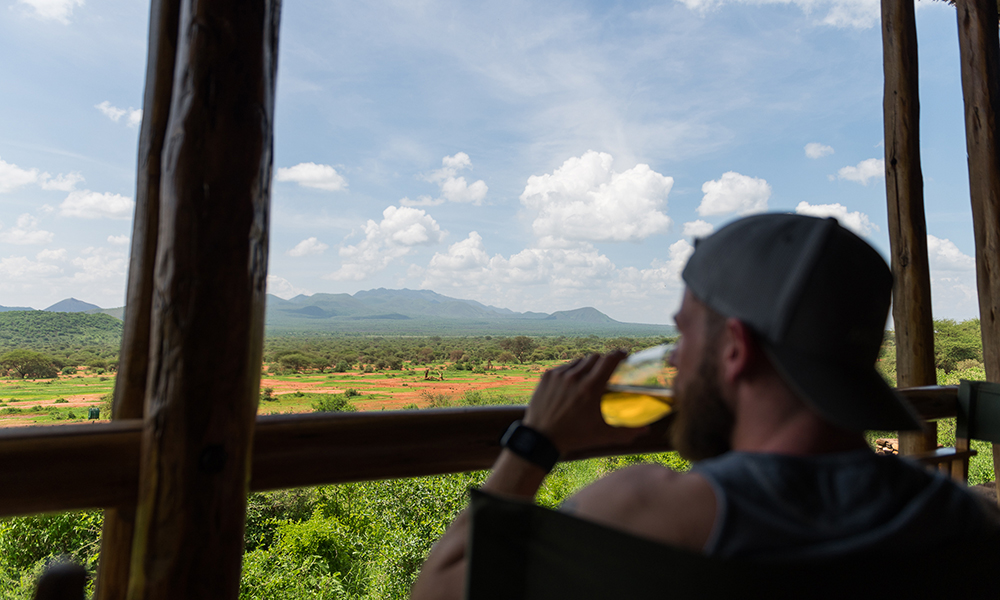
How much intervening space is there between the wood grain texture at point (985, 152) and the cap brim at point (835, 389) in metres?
2.84

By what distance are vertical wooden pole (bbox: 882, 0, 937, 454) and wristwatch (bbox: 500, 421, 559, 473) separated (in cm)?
263

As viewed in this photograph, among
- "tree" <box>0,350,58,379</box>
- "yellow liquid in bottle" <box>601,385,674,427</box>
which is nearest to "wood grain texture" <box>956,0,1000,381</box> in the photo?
"yellow liquid in bottle" <box>601,385,674,427</box>

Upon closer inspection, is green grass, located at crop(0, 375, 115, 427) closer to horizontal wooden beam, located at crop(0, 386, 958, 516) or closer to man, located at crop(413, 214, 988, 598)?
horizontal wooden beam, located at crop(0, 386, 958, 516)

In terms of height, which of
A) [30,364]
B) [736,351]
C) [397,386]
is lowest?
[397,386]

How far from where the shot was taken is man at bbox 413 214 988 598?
17.5 inches

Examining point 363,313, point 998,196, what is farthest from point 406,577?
point 363,313

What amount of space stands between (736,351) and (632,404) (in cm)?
30

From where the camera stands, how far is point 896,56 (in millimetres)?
2666

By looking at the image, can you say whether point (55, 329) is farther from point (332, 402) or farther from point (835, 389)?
point (835, 389)

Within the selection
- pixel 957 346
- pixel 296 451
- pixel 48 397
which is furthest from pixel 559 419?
pixel 48 397

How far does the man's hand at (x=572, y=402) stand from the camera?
0.65 metres

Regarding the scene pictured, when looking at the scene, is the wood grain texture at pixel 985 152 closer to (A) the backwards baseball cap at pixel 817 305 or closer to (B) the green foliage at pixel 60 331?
(A) the backwards baseball cap at pixel 817 305

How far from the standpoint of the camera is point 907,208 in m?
2.63

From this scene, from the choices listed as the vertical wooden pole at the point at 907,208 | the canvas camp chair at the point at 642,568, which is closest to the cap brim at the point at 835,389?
the canvas camp chair at the point at 642,568
